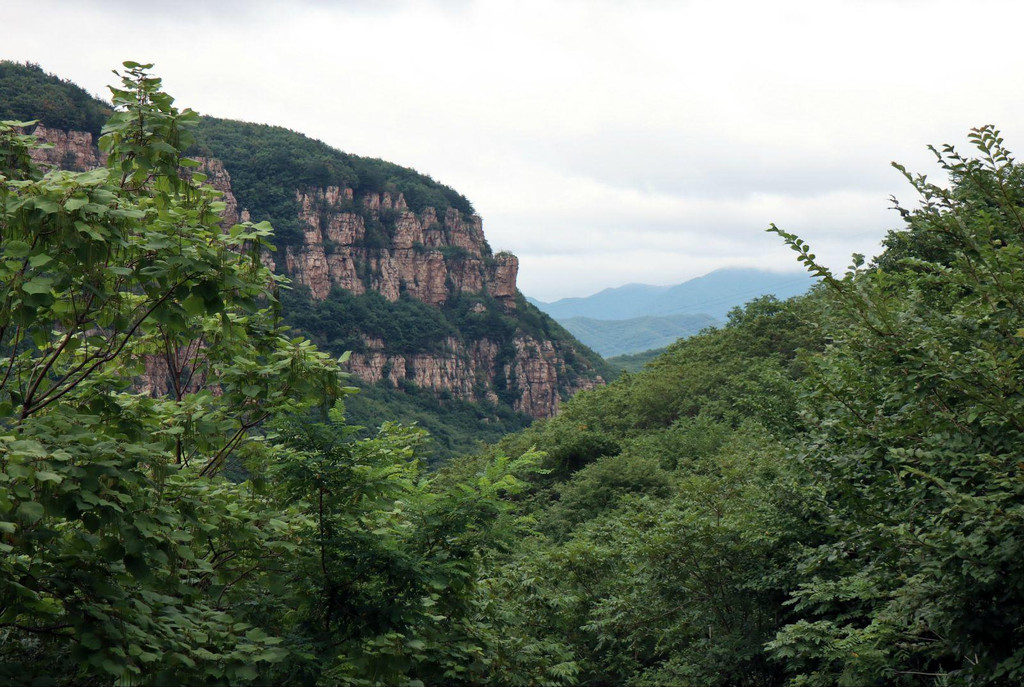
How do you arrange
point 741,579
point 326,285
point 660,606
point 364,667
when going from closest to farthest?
point 364,667
point 741,579
point 660,606
point 326,285

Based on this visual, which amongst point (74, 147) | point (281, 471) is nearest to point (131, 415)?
point (281, 471)

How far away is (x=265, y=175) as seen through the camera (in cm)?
15588

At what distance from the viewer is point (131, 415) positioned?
538 cm

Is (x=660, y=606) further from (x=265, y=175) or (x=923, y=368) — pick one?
(x=265, y=175)

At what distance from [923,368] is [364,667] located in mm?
4519

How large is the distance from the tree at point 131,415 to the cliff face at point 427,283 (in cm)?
13181

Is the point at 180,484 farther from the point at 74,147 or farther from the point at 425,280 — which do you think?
the point at 425,280

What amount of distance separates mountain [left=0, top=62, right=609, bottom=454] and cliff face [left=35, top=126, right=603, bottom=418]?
27 cm

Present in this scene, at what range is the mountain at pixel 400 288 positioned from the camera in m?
140

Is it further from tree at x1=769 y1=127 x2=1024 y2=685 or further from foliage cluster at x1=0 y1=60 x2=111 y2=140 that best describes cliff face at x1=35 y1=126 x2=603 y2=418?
tree at x1=769 y1=127 x2=1024 y2=685

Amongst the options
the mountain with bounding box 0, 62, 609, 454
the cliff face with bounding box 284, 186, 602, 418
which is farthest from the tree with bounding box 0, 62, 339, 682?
the cliff face with bounding box 284, 186, 602, 418

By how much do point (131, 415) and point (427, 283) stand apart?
15870 centimetres

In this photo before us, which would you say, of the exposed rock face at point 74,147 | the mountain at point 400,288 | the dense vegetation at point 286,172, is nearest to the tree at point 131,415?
the exposed rock face at point 74,147

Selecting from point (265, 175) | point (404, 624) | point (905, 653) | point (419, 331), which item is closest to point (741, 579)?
point (905, 653)
